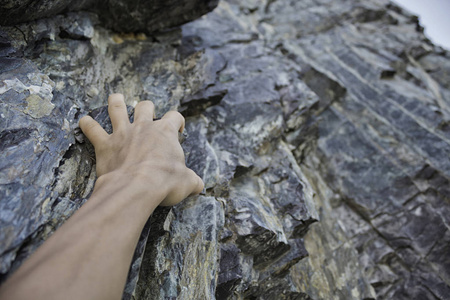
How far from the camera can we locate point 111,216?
70.9 inches

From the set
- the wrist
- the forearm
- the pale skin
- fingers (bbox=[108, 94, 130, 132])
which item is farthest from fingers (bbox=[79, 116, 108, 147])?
the forearm

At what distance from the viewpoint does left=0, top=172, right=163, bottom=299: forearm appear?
1.48 meters

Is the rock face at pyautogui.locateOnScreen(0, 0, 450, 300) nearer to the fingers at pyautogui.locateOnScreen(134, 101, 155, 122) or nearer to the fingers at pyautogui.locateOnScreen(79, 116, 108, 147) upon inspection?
the fingers at pyautogui.locateOnScreen(79, 116, 108, 147)

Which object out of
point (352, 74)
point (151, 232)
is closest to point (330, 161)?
point (352, 74)

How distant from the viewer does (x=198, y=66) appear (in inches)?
189

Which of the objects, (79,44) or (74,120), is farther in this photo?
(79,44)

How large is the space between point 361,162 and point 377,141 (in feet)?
1.77

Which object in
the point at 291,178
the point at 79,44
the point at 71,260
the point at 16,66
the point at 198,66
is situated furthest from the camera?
the point at 198,66

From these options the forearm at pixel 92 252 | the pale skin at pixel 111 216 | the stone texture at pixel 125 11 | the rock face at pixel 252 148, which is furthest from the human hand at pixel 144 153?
the stone texture at pixel 125 11

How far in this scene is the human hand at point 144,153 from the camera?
2.14 metres

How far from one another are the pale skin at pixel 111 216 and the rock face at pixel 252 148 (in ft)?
0.90

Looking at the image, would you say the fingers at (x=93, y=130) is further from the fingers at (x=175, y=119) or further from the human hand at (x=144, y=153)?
the fingers at (x=175, y=119)

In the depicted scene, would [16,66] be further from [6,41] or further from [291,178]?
[291,178]

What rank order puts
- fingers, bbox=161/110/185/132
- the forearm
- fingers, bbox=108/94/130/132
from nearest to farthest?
the forearm, fingers, bbox=108/94/130/132, fingers, bbox=161/110/185/132
